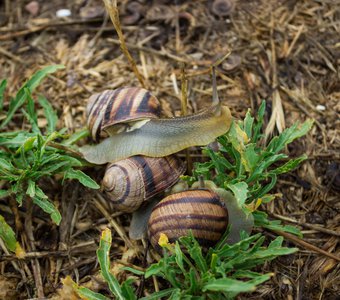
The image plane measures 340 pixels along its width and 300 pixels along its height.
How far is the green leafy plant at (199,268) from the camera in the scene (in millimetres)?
2213

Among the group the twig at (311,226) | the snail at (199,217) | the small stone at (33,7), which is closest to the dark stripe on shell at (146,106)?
the snail at (199,217)

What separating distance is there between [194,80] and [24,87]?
1188 mm

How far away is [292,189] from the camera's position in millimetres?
2887

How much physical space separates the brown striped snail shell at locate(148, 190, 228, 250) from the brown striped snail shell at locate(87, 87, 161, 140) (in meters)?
0.62

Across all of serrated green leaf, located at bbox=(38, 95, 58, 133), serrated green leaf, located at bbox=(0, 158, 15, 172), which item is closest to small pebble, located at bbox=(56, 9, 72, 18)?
serrated green leaf, located at bbox=(38, 95, 58, 133)

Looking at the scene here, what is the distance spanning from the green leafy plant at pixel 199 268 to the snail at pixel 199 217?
0.24 feet

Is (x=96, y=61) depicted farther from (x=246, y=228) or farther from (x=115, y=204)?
(x=246, y=228)

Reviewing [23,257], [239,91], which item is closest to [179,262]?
[23,257]

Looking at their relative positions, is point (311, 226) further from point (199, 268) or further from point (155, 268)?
point (155, 268)

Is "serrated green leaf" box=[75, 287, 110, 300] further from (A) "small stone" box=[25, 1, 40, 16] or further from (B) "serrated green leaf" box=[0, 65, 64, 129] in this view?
(A) "small stone" box=[25, 1, 40, 16]

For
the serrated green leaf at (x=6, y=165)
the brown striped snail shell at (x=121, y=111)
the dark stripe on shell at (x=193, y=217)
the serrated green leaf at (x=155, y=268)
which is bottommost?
the serrated green leaf at (x=155, y=268)

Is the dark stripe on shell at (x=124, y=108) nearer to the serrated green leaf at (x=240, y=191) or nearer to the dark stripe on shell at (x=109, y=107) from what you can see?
the dark stripe on shell at (x=109, y=107)

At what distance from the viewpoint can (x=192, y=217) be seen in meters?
2.39

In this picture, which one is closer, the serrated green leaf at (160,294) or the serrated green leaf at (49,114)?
the serrated green leaf at (160,294)
